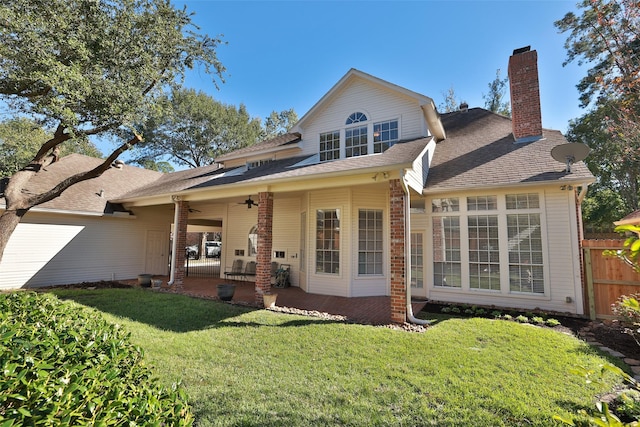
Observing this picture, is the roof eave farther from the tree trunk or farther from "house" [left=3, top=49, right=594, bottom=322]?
the tree trunk

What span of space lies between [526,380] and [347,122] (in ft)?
29.3

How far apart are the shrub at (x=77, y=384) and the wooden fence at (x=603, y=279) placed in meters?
8.80

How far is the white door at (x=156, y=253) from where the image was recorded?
14.0 metres

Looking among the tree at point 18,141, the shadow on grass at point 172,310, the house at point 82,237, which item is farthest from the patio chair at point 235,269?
the tree at point 18,141

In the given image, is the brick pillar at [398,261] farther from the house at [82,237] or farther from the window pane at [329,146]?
the house at [82,237]

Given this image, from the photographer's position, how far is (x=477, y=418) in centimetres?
314

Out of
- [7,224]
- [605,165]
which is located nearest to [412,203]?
[7,224]

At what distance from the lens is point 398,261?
6.49 m

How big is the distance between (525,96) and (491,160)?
2695 mm

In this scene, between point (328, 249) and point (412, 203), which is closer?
point (412, 203)

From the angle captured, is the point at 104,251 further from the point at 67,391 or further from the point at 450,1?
the point at 450,1

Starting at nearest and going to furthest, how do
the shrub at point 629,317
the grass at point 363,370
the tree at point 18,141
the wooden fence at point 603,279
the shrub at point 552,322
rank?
the grass at point 363,370 → the shrub at point 629,317 → the shrub at point 552,322 → the wooden fence at point 603,279 → the tree at point 18,141

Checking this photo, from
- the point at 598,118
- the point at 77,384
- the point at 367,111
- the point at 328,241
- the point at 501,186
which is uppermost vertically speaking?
the point at 598,118

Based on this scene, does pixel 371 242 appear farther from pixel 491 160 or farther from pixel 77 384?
pixel 77 384
